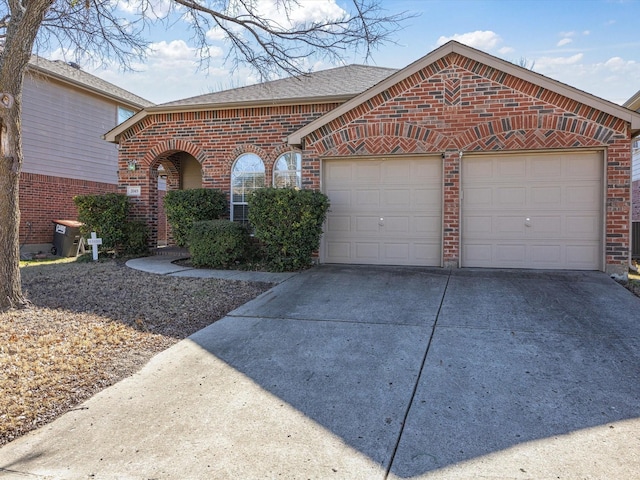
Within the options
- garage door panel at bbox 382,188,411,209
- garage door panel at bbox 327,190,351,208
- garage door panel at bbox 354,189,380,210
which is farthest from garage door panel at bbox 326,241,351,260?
garage door panel at bbox 382,188,411,209

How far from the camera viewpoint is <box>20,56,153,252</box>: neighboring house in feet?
45.1

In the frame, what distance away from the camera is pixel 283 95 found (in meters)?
11.0

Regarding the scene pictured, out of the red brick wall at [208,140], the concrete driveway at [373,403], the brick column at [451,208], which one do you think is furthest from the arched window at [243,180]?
the concrete driveway at [373,403]

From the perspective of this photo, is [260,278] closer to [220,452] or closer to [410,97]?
[410,97]

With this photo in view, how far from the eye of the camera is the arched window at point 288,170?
35.3 ft

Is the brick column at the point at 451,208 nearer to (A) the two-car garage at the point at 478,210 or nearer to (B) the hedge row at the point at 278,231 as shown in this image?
(A) the two-car garage at the point at 478,210

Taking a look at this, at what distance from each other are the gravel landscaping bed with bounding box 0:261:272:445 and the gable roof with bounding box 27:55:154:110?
8.79 metres

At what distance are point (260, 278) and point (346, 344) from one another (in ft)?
12.0

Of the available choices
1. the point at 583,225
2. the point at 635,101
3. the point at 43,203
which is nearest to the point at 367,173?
the point at 583,225

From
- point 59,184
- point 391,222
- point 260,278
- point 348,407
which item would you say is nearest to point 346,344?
point 348,407

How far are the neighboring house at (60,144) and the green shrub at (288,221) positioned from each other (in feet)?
23.2

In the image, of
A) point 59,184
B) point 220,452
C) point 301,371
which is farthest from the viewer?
point 59,184

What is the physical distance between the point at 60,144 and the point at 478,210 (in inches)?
546

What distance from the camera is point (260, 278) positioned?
7.95 metres
